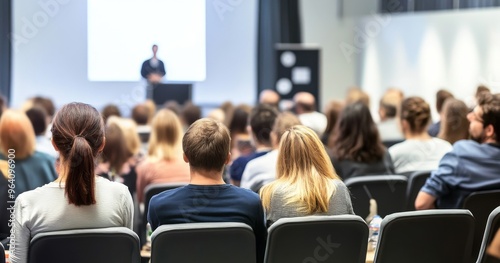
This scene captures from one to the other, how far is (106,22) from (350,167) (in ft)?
7.20

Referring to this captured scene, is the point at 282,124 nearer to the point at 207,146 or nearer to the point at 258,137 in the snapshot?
the point at 258,137

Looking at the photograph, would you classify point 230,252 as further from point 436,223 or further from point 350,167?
point 350,167

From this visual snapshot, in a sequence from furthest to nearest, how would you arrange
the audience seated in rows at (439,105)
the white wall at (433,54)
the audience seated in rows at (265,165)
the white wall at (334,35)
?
1. the white wall at (334,35)
2. the white wall at (433,54)
3. the audience seated in rows at (439,105)
4. the audience seated in rows at (265,165)

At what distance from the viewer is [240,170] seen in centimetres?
497

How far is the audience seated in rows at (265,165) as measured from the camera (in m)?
4.39

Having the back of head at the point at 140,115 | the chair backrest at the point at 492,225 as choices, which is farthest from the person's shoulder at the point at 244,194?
the back of head at the point at 140,115

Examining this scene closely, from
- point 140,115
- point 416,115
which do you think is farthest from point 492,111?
point 140,115

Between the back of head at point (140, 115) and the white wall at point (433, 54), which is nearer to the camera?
the back of head at point (140, 115)

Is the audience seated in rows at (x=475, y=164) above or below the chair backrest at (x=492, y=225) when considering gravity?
above

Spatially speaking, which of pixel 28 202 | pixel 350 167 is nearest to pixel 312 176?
pixel 28 202

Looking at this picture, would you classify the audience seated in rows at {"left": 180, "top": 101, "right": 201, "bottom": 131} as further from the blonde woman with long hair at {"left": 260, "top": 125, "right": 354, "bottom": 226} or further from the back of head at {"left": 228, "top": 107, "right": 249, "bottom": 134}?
the blonde woman with long hair at {"left": 260, "top": 125, "right": 354, "bottom": 226}

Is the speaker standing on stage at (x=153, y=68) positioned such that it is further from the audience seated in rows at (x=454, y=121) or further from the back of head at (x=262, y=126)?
the audience seated in rows at (x=454, y=121)

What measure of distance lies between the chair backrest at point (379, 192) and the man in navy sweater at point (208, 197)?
129 cm

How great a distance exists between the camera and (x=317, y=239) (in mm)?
2879
